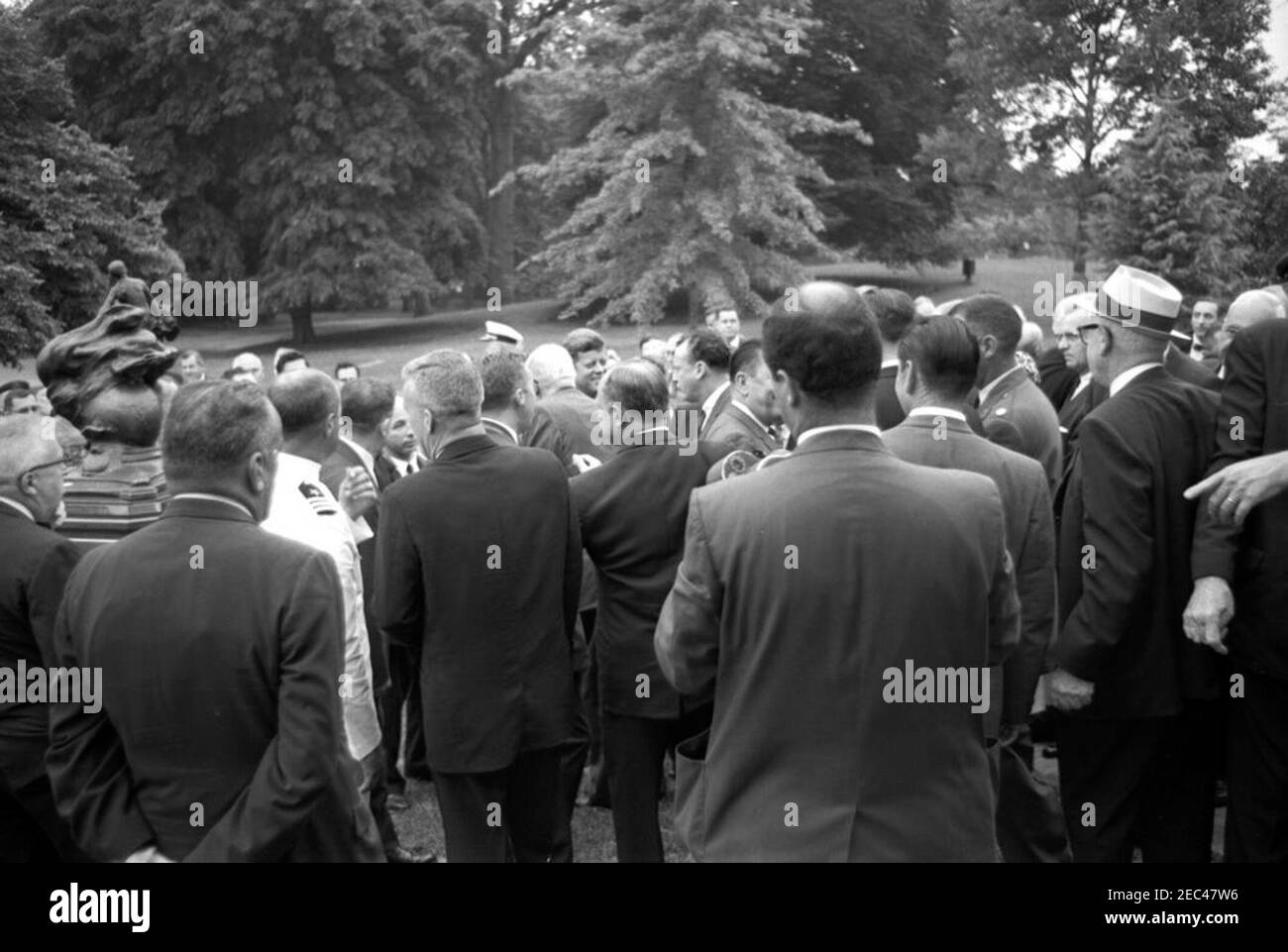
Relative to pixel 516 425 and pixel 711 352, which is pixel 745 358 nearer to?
pixel 711 352

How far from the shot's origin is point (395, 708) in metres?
7.44

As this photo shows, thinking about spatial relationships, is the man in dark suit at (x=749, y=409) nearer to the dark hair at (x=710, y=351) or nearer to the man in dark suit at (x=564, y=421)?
the dark hair at (x=710, y=351)

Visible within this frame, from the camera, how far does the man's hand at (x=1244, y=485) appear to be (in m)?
4.23

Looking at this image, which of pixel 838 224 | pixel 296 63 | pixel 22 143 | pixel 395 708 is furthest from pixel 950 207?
pixel 395 708

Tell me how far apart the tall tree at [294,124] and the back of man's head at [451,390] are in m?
29.8

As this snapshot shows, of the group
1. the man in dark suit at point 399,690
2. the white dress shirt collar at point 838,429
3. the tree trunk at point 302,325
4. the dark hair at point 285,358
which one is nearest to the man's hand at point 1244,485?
→ the white dress shirt collar at point 838,429

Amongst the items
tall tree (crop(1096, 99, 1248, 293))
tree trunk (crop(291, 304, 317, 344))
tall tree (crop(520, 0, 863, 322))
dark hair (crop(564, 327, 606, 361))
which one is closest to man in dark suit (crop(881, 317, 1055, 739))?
dark hair (crop(564, 327, 606, 361))

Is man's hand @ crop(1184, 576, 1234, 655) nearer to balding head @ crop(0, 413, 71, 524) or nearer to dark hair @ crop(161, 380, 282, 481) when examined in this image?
dark hair @ crop(161, 380, 282, 481)

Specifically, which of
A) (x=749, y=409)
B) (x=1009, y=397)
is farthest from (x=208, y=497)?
(x=1009, y=397)

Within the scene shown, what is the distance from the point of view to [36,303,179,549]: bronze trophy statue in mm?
4578

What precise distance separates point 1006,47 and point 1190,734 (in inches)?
1268

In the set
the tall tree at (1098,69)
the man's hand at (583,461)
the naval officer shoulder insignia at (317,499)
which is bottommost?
the man's hand at (583,461)

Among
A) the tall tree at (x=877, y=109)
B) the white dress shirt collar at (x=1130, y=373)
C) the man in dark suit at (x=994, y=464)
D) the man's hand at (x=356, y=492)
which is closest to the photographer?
the man in dark suit at (x=994, y=464)

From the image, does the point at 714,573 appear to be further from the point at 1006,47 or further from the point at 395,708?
the point at 1006,47
